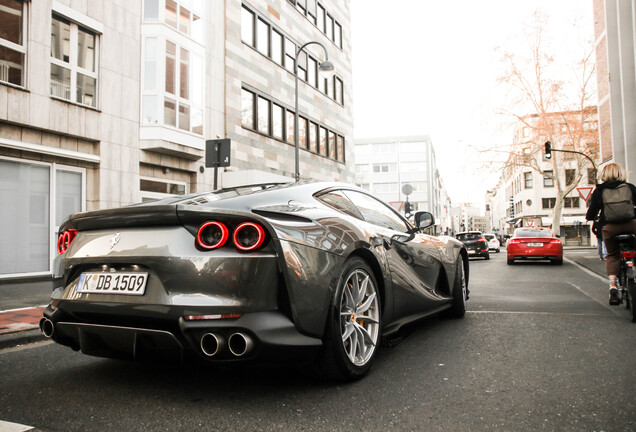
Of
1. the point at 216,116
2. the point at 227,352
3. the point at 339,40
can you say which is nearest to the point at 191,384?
the point at 227,352

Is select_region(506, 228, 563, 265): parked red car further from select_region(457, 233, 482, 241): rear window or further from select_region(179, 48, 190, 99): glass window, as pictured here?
select_region(179, 48, 190, 99): glass window

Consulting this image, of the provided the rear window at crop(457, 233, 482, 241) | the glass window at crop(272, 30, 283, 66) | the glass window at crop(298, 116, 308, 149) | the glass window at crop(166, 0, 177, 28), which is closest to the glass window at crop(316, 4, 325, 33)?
the glass window at crop(272, 30, 283, 66)

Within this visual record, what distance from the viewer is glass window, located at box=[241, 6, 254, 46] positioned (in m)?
19.3

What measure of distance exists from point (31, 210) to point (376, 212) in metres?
9.71

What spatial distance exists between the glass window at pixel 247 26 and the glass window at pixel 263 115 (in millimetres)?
2242

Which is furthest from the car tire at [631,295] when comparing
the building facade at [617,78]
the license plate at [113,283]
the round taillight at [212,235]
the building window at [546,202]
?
the building window at [546,202]

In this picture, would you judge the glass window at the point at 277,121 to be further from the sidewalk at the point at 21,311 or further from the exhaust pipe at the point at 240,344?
the exhaust pipe at the point at 240,344

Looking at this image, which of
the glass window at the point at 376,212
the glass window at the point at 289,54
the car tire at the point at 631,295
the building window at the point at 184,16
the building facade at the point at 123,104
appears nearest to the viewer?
the glass window at the point at 376,212

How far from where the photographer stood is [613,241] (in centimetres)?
585

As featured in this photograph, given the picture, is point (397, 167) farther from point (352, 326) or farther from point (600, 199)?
point (352, 326)

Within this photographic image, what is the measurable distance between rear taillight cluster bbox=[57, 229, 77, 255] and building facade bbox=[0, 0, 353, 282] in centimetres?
553

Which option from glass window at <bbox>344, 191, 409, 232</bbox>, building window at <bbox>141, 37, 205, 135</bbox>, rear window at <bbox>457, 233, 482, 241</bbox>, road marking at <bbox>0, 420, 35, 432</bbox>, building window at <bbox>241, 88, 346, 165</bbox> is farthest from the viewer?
rear window at <bbox>457, 233, 482, 241</bbox>

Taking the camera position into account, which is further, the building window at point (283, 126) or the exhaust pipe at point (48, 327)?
the building window at point (283, 126)

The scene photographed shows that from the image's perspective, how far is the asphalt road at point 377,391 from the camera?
2471 mm
